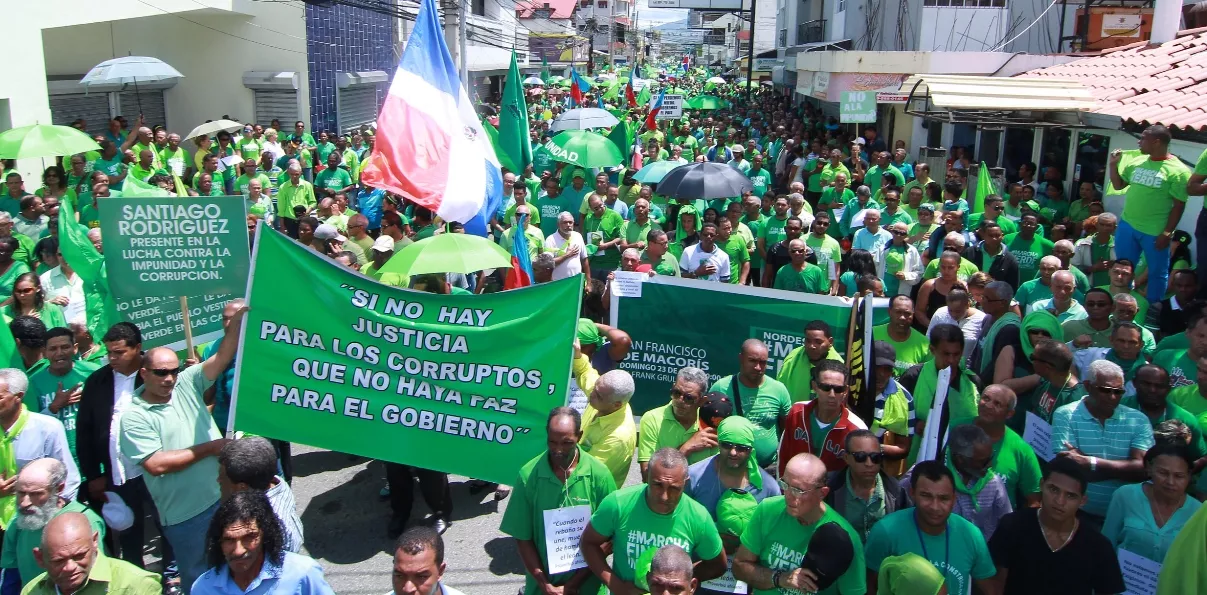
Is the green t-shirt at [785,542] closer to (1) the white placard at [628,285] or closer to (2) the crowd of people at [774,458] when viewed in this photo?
(2) the crowd of people at [774,458]

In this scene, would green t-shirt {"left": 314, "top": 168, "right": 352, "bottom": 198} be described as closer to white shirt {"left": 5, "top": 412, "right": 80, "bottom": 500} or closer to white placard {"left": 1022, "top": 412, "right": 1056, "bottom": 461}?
white shirt {"left": 5, "top": 412, "right": 80, "bottom": 500}

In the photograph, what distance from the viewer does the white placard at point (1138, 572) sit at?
13.7ft

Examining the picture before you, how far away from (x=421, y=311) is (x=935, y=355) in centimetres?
288

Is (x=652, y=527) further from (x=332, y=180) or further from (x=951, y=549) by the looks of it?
(x=332, y=180)

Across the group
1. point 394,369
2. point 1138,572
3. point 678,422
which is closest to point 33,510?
point 394,369

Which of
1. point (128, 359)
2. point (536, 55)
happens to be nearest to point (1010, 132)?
point (128, 359)

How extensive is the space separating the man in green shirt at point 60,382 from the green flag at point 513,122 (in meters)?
6.27

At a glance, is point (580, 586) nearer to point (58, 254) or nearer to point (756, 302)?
point (756, 302)

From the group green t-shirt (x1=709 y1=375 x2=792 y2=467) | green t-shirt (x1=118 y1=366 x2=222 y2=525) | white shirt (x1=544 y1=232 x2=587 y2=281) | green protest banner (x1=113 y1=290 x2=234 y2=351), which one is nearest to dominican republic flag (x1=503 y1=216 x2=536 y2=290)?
white shirt (x1=544 y1=232 x2=587 y2=281)

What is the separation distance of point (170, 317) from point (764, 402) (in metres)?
3.95

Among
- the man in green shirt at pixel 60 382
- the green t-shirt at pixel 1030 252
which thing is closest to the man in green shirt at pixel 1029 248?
the green t-shirt at pixel 1030 252

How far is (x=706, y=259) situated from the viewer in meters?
8.94

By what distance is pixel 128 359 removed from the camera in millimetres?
5078

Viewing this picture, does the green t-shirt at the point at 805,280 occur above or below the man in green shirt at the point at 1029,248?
below
